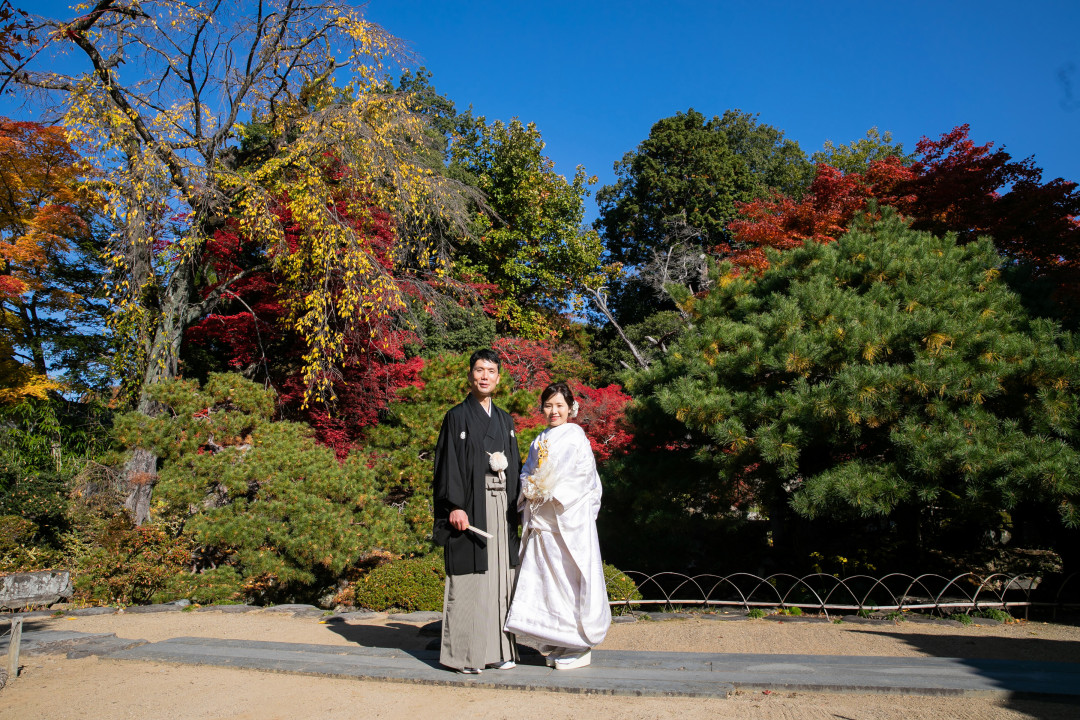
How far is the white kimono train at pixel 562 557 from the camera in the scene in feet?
10.4

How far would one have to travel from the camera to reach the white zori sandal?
124 inches

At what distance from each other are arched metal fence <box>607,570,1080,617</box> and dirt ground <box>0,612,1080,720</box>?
293 mm

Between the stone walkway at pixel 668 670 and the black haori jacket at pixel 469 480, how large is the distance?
57cm

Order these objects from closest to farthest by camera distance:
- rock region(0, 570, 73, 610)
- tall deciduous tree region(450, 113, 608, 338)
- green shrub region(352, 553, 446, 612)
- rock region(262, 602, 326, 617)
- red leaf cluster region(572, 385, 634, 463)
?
green shrub region(352, 553, 446, 612), rock region(262, 602, 326, 617), rock region(0, 570, 73, 610), red leaf cluster region(572, 385, 634, 463), tall deciduous tree region(450, 113, 608, 338)

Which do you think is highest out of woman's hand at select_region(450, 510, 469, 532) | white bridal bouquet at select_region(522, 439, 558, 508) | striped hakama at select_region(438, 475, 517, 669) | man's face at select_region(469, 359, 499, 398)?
man's face at select_region(469, 359, 499, 398)

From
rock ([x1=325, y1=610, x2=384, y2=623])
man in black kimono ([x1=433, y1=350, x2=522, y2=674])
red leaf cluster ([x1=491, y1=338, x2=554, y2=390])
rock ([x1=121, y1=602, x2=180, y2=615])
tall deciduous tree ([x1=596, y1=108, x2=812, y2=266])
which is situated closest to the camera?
man in black kimono ([x1=433, y1=350, x2=522, y2=674])

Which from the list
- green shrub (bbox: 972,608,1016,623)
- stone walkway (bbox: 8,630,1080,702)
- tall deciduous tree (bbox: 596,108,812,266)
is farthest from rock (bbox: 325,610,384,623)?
tall deciduous tree (bbox: 596,108,812,266)

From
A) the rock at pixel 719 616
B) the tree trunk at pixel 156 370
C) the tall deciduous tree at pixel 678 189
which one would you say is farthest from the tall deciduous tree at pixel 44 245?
the tall deciduous tree at pixel 678 189

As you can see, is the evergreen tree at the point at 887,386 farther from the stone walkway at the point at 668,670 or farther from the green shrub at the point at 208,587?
the green shrub at the point at 208,587

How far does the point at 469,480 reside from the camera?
3.33 meters

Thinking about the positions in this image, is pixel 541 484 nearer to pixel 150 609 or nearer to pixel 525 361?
pixel 150 609

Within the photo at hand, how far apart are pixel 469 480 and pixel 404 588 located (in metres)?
2.37

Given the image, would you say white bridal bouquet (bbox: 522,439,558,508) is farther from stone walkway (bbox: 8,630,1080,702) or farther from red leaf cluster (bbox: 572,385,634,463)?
red leaf cluster (bbox: 572,385,634,463)

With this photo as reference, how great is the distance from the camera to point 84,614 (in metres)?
5.38
